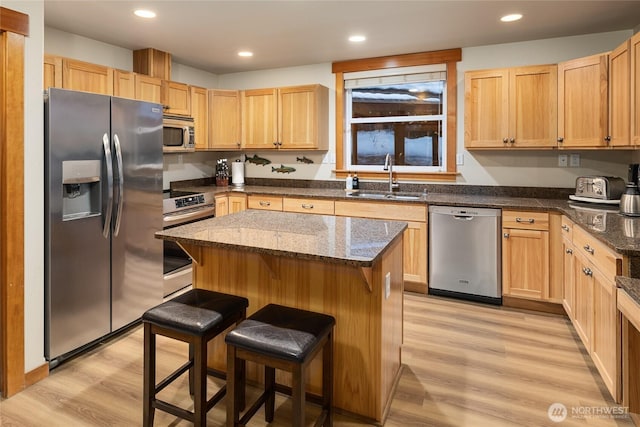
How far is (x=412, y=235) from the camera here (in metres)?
3.81

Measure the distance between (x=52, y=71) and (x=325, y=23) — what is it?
2210mm

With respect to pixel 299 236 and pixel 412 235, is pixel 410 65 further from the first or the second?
pixel 299 236

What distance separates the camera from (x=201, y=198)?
4.20 metres

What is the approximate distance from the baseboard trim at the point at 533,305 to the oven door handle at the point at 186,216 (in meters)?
3.04

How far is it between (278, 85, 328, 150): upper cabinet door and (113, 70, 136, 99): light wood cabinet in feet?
5.21

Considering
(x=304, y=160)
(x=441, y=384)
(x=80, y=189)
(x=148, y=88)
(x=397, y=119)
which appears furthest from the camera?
(x=304, y=160)

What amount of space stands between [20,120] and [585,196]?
13.3ft

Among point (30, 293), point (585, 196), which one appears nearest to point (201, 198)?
point (30, 293)

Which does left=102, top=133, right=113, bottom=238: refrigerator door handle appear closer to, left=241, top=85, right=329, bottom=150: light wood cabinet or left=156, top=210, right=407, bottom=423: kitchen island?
left=156, top=210, right=407, bottom=423: kitchen island

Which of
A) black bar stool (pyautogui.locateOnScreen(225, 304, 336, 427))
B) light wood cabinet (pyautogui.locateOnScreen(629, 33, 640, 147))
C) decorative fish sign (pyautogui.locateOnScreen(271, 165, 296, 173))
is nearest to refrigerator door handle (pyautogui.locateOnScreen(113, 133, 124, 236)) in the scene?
black bar stool (pyautogui.locateOnScreen(225, 304, 336, 427))

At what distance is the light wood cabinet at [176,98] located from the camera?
4.14 m

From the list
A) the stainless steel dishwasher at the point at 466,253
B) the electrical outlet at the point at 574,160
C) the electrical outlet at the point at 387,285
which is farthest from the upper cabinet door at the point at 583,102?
the electrical outlet at the point at 387,285

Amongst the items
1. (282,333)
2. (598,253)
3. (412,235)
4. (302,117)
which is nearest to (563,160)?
(412,235)

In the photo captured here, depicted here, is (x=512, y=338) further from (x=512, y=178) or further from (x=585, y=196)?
(x=512, y=178)
